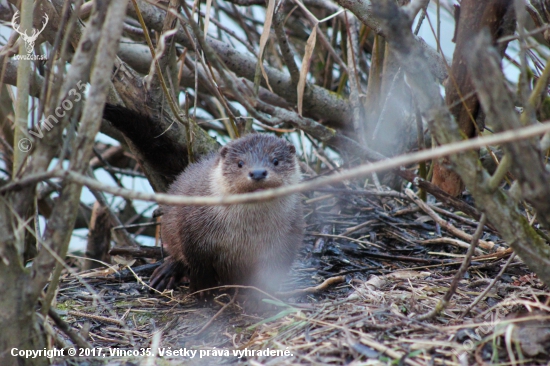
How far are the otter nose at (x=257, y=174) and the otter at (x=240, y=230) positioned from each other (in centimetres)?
8

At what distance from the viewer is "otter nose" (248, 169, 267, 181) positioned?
3455 mm

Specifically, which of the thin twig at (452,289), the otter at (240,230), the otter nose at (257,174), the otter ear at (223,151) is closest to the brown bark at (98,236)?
the otter at (240,230)

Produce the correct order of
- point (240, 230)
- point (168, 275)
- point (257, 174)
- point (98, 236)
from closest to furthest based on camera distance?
point (257, 174), point (240, 230), point (168, 275), point (98, 236)

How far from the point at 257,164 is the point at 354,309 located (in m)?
1.28

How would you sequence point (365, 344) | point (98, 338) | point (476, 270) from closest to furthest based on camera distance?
point (365, 344), point (98, 338), point (476, 270)

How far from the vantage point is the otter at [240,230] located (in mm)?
3693

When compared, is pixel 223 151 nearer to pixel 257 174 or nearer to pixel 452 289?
pixel 257 174

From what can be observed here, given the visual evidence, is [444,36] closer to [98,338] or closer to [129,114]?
[129,114]

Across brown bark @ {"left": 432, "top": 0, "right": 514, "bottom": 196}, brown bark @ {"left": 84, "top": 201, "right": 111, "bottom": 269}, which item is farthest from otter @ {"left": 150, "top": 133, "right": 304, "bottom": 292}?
brown bark @ {"left": 84, "top": 201, "right": 111, "bottom": 269}

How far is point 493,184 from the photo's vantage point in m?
2.16

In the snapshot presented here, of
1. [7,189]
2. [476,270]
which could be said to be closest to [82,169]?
[7,189]

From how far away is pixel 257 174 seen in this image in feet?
11.3

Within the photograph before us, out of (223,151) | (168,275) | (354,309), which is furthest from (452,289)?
(168,275)

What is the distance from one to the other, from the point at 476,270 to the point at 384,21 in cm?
216
